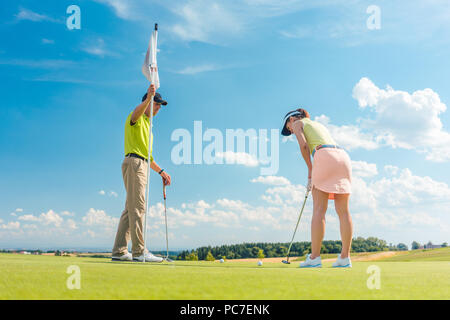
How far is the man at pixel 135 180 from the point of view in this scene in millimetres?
6180

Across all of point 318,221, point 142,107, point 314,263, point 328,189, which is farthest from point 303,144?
point 142,107

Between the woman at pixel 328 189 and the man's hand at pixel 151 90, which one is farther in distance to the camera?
the man's hand at pixel 151 90

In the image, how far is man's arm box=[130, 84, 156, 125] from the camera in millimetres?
6055

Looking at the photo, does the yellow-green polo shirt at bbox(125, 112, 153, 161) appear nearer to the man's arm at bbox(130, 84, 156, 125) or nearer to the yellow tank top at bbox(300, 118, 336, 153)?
the man's arm at bbox(130, 84, 156, 125)

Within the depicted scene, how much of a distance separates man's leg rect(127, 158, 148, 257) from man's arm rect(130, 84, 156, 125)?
67 cm

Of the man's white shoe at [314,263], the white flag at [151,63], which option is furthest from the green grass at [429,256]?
the white flag at [151,63]

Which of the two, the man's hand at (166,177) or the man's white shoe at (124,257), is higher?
the man's hand at (166,177)

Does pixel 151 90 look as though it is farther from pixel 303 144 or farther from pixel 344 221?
pixel 344 221

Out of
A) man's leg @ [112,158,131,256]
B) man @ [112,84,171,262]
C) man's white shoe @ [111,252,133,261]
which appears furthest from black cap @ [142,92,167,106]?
man's white shoe @ [111,252,133,261]

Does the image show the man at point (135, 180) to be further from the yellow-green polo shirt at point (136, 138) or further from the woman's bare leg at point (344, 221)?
the woman's bare leg at point (344, 221)

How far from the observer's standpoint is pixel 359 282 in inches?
126

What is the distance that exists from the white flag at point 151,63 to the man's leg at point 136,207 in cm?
Result: 134
